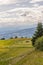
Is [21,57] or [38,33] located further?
[38,33]

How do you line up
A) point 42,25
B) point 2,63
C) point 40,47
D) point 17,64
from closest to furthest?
1. point 17,64
2. point 2,63
3. point 40,47
4. point 42,25

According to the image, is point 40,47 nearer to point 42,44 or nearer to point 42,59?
point 42,44

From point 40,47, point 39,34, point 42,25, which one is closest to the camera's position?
point 40,47

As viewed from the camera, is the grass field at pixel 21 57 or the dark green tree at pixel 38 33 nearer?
the grass field at pixel 21 57

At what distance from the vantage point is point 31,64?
4622 cm

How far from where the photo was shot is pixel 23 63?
49.0m

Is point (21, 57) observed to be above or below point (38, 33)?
below

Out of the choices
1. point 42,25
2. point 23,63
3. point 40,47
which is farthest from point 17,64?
point 42,25

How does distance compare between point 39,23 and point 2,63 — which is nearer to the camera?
point 2,63

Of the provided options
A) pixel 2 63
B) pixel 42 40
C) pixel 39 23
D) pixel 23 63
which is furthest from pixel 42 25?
pixel 23 63

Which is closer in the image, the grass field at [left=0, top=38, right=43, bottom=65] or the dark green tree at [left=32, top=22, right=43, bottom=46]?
the grass field at [left=0, top=38, right=43, bottom=65]

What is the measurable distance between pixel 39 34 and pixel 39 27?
3.69 m

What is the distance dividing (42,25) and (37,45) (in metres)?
34.7

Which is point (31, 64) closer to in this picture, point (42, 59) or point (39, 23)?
point (42, 59)
